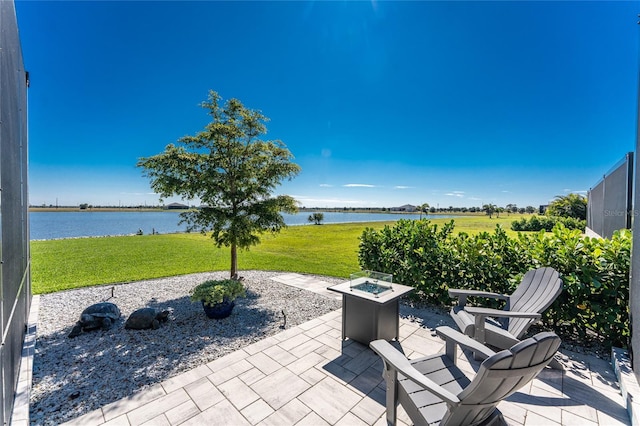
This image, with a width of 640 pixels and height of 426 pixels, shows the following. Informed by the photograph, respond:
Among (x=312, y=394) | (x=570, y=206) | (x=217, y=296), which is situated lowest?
(x=312, y=394)

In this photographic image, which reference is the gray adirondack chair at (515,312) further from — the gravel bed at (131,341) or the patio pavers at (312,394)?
the gravel bed at (131,341)

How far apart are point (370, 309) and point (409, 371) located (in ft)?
5.14

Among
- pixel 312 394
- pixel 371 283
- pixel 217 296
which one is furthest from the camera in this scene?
pixel 217 296

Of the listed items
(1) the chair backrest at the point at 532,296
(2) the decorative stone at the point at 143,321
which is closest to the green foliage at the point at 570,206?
(1) the chair backrest at the point at 532,296

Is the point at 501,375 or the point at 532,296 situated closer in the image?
the point at 501,375

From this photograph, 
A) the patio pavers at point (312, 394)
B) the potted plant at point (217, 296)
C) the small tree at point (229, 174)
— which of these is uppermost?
the small tree at point (229, 174)

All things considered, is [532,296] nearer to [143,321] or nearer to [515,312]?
[515,312]

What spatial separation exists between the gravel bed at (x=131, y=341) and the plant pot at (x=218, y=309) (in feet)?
0.38

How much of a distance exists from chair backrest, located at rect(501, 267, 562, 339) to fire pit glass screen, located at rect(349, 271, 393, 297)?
1.45 metres

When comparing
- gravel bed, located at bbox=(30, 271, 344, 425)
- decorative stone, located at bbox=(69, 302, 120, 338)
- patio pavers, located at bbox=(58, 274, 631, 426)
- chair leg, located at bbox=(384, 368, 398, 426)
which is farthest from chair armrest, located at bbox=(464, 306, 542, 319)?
decorative stone, located at bbox=(69, 302, 120, 338)

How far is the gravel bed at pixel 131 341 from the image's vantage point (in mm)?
2463

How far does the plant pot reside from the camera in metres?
4.17

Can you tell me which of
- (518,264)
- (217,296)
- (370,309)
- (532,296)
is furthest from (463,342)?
(217,296)

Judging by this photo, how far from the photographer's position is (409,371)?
1.62m
